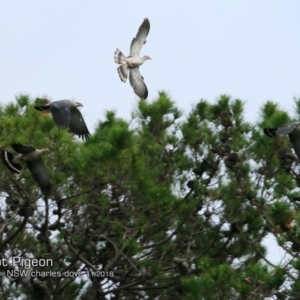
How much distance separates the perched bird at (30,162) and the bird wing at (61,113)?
0.62m

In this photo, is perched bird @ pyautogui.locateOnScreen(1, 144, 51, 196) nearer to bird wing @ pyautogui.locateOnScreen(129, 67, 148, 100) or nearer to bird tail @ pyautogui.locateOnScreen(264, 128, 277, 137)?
bird tail @ pyautogui.locateOnScreen(264, 128, 277, 137)

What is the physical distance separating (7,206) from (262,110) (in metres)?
2.50

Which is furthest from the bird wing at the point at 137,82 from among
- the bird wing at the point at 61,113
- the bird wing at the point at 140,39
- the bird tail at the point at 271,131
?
the bird tail at the point at 271,131

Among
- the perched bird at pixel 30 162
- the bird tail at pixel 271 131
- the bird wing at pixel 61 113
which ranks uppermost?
the bird wing at pixel 61 113

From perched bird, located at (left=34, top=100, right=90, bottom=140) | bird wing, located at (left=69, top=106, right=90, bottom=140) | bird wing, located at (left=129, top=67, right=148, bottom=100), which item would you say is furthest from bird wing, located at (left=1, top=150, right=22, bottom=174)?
bird wing, located at (left=129, top=67, right=148, bottom=100)

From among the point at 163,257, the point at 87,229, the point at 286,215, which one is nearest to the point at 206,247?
the point at 163,257

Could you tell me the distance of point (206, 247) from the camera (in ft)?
39.8

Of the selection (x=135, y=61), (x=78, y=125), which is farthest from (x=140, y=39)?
(x=78, y=125)

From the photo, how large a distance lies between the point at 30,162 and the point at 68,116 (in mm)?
1125

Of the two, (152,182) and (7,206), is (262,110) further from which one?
(7,206)

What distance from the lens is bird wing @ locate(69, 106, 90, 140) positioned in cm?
1271

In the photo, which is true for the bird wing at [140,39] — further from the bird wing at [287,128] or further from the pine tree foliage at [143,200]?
the bird wing at [287,128]

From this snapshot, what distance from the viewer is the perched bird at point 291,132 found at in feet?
36.2

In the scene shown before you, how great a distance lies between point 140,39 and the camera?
14.5m
